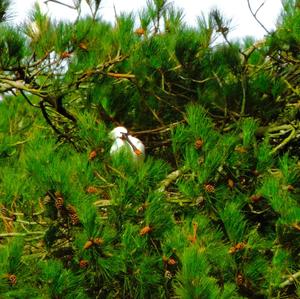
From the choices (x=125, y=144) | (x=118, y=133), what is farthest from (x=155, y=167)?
(x=118, y=133)

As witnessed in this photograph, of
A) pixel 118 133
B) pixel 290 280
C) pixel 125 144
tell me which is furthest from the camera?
pixel 118 133

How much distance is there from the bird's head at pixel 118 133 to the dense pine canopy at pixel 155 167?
0.05m

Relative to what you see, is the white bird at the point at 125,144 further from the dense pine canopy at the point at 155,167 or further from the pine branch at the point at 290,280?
the pine branch at the point at 290,280

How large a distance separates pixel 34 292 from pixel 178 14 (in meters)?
0.99

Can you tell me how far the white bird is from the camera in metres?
2.25

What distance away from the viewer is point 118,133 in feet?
8.09

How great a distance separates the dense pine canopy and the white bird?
0.04m

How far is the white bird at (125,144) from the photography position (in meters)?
2.25

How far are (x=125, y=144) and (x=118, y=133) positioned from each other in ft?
0.46

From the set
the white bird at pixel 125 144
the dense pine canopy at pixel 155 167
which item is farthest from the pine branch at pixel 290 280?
the white bird at pixel 125 144

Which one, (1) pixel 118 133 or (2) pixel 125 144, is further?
(1) pixel 118 133

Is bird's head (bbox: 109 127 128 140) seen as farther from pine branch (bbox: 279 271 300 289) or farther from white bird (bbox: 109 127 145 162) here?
pine branch (bbox: 279 271 300 289)

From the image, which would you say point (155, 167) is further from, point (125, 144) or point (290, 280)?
point (290, 280)

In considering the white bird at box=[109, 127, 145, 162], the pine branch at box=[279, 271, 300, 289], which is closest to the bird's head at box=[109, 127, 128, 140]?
the white bird at box=[109, 127, 145, 162]
